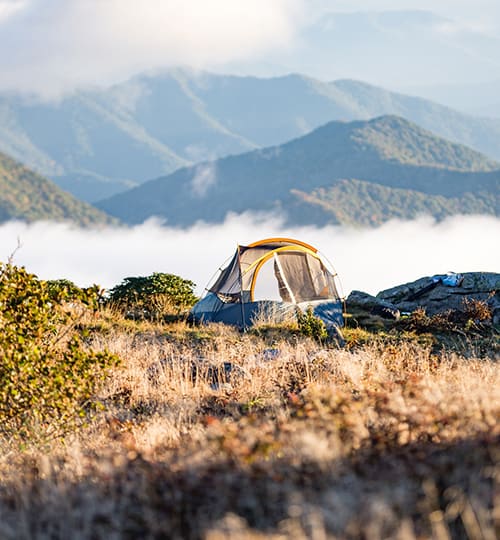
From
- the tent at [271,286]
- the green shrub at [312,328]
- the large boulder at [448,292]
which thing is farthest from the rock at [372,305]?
the green shrub at [312,328]

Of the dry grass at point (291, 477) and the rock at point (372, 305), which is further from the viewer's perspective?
the rock at point (372, 305)

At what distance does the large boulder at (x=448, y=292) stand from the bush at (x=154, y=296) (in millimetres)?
6501

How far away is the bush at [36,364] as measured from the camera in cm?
882

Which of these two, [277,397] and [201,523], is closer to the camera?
[201,523]

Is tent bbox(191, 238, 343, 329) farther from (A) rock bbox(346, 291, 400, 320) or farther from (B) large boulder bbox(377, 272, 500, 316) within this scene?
(B) large boulder bbox(377, 272, 500, 316)

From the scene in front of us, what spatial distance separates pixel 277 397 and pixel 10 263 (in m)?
3.97

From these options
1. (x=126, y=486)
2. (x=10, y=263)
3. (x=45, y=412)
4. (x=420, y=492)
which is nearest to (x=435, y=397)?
(x=420, y=492)

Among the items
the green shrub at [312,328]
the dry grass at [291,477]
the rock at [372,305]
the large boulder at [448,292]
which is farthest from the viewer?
the large boulder at [448,292]

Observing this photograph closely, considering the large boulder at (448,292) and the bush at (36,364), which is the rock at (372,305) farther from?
the bush at (36,364)

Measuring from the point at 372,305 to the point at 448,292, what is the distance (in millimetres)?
2246

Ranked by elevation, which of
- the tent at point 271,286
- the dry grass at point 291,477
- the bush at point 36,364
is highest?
the tent at point 271,286

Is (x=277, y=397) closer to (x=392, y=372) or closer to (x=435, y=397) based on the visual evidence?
(x=392, y=372)

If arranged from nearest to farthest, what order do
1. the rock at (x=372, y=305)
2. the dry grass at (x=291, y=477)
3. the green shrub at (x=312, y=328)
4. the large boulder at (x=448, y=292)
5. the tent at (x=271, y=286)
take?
the dry grass at (x=291, y=477) < the green shrub at (x=312, y=328) < the tent at (x=271, y=286) < the rock at (x=372, y=305) < the large boulder at (x=448, y=292)

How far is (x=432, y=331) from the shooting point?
18344 millimetres
